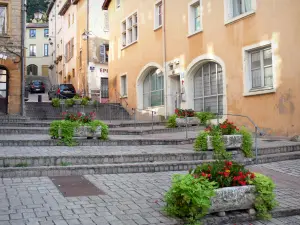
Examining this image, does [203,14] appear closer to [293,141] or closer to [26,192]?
[293,141]

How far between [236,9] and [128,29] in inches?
406

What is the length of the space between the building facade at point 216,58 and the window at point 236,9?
0.13ft

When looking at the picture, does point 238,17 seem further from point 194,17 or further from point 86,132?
point 86,132

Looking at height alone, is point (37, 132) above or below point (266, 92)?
below

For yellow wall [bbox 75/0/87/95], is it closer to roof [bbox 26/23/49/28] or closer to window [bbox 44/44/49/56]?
roof [bbox 26/23/49/28]

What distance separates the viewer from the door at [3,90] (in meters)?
19.3

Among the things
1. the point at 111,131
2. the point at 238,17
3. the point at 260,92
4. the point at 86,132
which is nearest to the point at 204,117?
the point at 260,92

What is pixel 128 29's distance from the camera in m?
24.0

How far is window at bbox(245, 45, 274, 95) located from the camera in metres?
13.4

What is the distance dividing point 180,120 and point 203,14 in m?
4.89

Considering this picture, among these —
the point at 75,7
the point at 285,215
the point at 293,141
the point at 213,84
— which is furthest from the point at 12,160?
the point at 75,7

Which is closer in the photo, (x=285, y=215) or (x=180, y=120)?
(x=285, y=215)

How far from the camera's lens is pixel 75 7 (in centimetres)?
3769

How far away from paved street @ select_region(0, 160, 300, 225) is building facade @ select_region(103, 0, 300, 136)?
6044 mm
